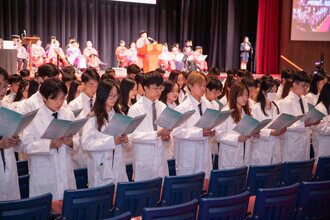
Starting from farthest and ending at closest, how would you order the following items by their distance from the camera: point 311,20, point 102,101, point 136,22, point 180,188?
1. point 136,22
2. point 311,20
3. point 102,101
4. point 180,188

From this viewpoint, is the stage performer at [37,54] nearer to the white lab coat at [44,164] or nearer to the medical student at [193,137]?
the medical student at [193,137]

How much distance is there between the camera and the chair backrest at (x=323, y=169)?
4.91 m

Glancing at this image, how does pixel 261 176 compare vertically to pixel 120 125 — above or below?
below

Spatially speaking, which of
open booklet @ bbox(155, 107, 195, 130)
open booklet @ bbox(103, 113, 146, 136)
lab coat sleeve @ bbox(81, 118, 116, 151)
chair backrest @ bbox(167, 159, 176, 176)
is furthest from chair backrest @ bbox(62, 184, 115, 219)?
chair backrest @ bbox(167, 159, 176, 176)

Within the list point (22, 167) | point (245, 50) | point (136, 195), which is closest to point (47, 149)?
point (22, 167)

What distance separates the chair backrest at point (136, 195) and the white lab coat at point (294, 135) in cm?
280

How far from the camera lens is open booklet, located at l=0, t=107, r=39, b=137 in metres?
3.83

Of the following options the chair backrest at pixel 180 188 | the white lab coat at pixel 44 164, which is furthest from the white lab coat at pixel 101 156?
the chair backrest at pixel 180 188

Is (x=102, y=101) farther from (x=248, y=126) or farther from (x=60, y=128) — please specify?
(x=248, y=126)

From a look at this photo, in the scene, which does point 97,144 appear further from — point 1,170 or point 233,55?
point 233,55

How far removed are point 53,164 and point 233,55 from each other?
60.1ft

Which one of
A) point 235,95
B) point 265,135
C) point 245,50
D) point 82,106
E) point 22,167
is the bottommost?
point 22,167

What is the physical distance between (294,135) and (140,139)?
7.17 feet

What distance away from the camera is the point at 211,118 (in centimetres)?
504
